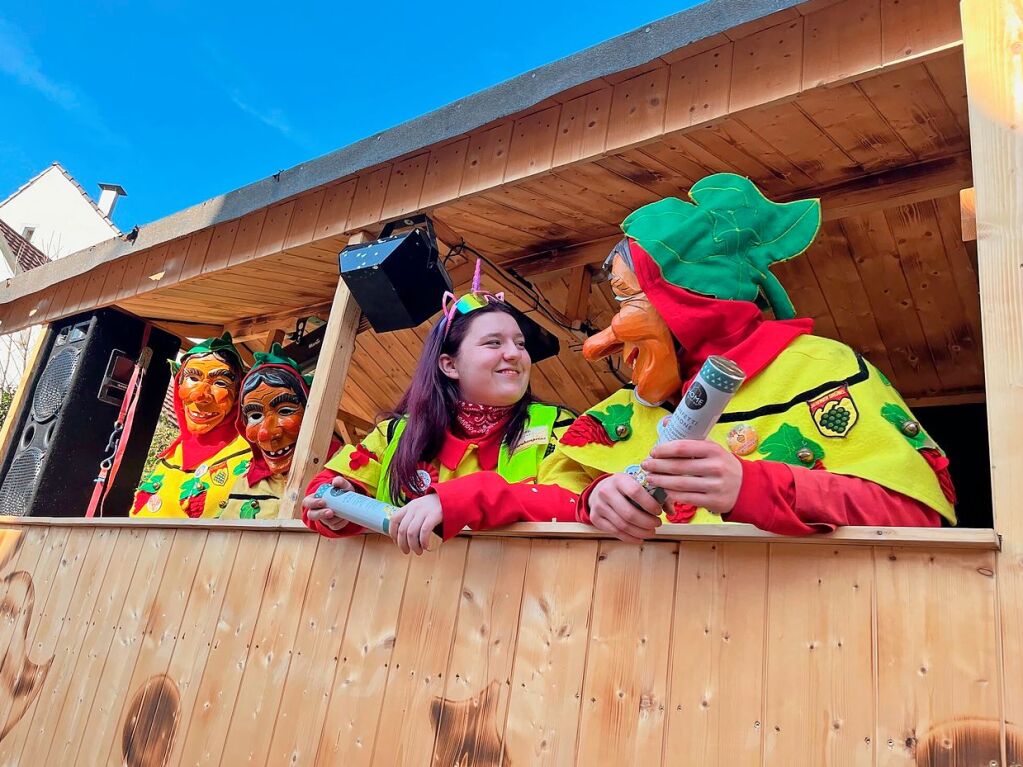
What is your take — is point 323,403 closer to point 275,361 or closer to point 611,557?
point 275,361

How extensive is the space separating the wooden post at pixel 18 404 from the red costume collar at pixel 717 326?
376cm

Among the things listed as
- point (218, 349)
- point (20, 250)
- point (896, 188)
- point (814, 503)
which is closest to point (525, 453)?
point (814, 503)

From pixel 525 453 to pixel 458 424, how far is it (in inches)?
10.2

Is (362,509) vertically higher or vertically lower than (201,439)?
lower

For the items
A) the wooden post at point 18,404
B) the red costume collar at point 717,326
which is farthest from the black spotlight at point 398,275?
the wooden post at point 18,404

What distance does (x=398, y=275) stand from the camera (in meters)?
2.84

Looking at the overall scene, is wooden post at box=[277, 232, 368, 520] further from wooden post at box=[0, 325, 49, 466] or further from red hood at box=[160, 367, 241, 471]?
wooden post at box=[0, 325, 49, 466]

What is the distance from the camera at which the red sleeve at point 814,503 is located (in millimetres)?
1345

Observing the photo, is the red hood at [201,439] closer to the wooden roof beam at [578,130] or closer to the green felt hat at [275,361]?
the green felt hat at [275,361]

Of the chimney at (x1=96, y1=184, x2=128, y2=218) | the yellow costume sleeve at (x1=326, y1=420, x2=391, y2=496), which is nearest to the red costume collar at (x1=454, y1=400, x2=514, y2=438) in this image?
the yellow costume sleeve at (x1=326, y1=420, x2=391, y2=496)

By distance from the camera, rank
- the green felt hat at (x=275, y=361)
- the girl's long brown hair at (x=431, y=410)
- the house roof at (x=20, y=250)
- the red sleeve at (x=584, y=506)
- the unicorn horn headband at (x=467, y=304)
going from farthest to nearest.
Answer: the house roof at (x=20, y=250)
the green felt hat at (x=275, y=361)
the unicorn horn headband at (x=467, y=304)
the girl's long brown hair at (x=431, y=410)
the red sleeve at (x=584, y=506)

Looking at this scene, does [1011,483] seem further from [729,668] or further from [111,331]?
[111,331]

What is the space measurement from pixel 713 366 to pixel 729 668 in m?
0.61

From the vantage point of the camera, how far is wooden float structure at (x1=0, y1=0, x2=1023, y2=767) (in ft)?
4.45
